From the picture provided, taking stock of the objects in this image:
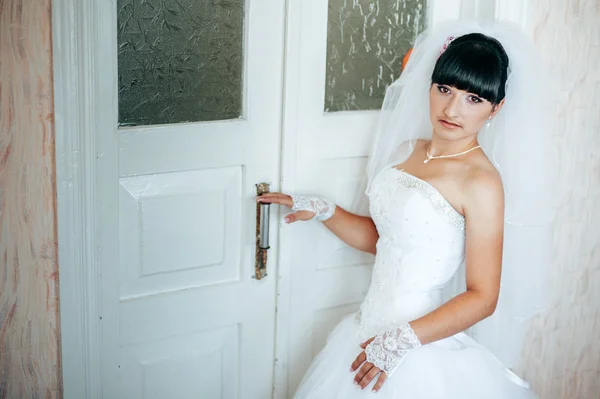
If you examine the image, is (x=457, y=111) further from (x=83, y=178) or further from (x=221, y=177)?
(x=83, y=178)

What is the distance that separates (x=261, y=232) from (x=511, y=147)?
0.74 m

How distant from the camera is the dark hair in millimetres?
2242

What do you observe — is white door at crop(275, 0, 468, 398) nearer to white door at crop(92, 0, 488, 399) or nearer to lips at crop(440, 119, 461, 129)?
white door at crop(92, 0, 488, 399)

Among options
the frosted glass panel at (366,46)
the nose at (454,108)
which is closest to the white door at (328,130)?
the frosted glass panel at (366,46)

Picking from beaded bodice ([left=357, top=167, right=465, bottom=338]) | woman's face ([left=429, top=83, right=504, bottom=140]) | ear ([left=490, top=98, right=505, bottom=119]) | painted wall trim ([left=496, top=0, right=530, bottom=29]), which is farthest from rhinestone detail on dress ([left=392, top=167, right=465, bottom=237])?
painted wall trim ([left=496, top=0, right=530, bottom=29])

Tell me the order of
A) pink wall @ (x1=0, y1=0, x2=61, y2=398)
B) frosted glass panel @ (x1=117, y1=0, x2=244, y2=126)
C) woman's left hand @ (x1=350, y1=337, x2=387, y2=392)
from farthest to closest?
1. frosted glass panel @ (x1=117, y1=0, x2=244, y2=126)
2. woman's left hand @ (x1=350, y1=337, x2=387, y2=392)
3. pink wall @ (x1=0, y1=0, x2=61, y2=398)

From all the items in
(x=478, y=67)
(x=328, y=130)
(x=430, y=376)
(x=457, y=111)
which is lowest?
(x=430, y=376)

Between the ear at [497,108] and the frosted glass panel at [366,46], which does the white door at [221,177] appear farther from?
the ear at [497,108]

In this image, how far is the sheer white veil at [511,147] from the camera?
7.61 ft

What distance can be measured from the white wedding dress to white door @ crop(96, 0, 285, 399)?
1.15ft

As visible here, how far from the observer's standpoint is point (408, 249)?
2371 millimetres

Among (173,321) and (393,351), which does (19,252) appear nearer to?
(173,321)

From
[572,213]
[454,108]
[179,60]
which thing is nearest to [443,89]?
[454,108]

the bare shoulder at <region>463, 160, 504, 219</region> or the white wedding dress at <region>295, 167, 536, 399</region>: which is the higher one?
the bare shoulder at <region>463, 160, 504, 219</region>
